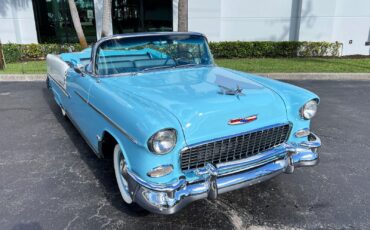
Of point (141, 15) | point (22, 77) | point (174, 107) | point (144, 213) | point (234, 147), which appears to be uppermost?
point (141, 15)

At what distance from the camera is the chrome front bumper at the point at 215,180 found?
2355 millimetres

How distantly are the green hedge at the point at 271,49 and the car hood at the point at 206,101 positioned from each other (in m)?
8.74

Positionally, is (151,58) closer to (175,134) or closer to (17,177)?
(175,134)

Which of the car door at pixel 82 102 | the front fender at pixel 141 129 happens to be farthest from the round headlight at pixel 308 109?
the car door at pixel 82 102

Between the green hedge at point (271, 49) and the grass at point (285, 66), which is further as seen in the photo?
the green hedge at point (271, 49)

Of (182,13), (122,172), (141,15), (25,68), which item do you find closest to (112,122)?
(122,172)

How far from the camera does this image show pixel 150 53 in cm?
394

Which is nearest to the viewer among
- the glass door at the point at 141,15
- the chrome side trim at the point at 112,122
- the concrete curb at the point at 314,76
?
the chrome side trim at the point at 112,122

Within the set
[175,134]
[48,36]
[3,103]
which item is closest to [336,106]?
[175,134]

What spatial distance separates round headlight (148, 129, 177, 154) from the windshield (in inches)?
58.3

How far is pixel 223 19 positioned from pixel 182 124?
A: 11.7m

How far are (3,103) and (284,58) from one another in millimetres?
9329

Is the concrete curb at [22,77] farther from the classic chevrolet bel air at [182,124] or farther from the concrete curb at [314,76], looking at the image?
the classic chevrolet bel air at [182,124]

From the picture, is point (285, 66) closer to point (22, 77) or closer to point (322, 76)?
point (322, 76)
